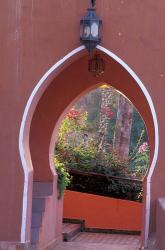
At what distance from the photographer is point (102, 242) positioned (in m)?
13.3

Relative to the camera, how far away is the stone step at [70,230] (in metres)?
13.1

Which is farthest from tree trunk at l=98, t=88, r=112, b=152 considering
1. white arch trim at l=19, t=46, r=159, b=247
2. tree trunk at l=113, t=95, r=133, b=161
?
white arch trim at l=19, t=46, r=159, b=247

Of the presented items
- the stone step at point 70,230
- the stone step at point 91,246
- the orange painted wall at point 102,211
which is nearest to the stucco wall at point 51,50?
the stone step at point 91,246

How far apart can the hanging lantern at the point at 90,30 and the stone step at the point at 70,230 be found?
504cm

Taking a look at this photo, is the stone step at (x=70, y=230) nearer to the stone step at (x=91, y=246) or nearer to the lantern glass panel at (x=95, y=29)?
the stone step at (x=91, y=246)

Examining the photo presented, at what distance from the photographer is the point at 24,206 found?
9.16 m

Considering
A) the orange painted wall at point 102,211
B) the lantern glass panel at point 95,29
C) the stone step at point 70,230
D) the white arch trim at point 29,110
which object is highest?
the lantern glass panel at point 95,29

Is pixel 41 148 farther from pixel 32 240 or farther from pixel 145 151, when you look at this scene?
pixel 145 151

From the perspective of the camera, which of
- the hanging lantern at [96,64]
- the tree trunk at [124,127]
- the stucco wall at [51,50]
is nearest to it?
the stucco wall at [51,50]

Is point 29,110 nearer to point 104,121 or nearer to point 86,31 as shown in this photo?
point 86,31

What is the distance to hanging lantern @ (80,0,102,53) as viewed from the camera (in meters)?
9.03

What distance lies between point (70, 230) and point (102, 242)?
74 cm

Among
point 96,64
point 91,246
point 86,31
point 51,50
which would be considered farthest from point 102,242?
point 86,31

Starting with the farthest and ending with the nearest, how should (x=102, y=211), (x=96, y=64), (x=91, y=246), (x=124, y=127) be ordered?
(x=124, y=127)
(x=102, y=211)
(x=91, y=246)
(x=96, y=64)
